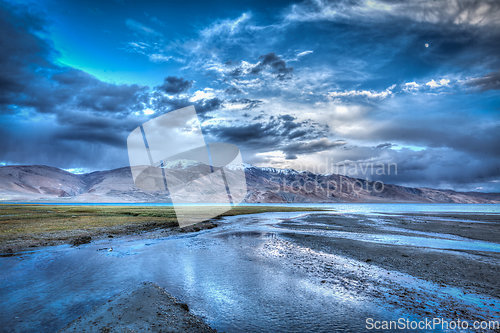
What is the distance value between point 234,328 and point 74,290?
879 centimetres

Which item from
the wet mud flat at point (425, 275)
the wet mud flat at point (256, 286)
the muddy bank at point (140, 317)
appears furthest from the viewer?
the wet mud flat at point (425, 275)

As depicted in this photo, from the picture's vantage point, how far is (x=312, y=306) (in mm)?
9727

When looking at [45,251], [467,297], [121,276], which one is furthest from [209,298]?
[45,251]

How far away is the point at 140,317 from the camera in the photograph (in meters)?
8.21

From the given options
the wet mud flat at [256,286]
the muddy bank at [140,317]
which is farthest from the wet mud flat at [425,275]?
the muddy bank at [140,317]

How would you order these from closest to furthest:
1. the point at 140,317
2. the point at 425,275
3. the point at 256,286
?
1. the point at 140,317
2. the point at 256,286
3. the point at 425,275

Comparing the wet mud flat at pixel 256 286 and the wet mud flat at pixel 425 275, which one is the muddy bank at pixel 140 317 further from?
the wet mud flat at pixel 425 275

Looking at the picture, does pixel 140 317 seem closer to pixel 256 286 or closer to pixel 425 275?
pixel 256 286

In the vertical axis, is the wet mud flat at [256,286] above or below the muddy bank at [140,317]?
below

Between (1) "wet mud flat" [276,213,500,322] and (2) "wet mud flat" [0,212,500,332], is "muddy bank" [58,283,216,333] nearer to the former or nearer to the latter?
(2) "wet mud flat" [0,212,500,332]

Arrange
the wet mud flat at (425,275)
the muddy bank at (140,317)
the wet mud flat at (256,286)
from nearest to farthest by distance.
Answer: the muddy bank at (140,317) < the wet mud flat at (256,286) < the wet mud flat at (425,275)

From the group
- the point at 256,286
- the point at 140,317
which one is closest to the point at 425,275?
the point at 256,286

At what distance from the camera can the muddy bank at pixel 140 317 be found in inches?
295

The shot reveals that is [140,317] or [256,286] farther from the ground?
[140,317]
